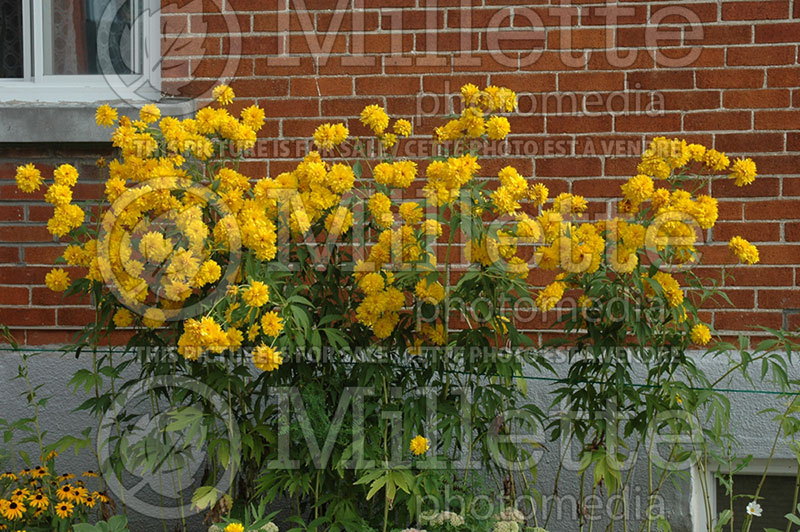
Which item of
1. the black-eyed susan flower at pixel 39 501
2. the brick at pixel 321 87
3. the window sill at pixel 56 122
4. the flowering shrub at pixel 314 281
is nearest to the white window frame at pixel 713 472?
the flowering shrub at pixel 314 281

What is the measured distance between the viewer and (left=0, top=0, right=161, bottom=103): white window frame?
396cm

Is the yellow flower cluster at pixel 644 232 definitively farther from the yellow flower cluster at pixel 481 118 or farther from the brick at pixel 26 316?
the brick at pixel 26 316

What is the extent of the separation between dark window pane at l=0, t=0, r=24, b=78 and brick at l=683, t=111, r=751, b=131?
310 cm

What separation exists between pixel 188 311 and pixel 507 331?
1081 millimetres

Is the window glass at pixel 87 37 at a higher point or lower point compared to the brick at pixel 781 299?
higher

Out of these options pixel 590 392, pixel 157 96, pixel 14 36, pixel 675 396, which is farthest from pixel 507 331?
pixel 14 36

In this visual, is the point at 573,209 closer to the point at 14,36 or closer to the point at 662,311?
the point at 662,311

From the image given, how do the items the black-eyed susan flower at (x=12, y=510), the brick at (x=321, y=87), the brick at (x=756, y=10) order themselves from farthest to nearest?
the brick at (x=321, y=87) < the brick at (x=756, y=10) < the black-eyed susan flower at (x=12, y=510)

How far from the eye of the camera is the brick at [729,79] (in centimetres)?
363

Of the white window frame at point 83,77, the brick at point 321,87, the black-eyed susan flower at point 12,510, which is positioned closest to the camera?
the black-eyed susan flower at point 12,510

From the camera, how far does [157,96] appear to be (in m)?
3.96

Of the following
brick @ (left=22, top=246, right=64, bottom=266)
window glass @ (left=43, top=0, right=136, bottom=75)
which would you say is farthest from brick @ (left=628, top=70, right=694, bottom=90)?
brick @ (left=22, top=246, right=64, bottom=266)

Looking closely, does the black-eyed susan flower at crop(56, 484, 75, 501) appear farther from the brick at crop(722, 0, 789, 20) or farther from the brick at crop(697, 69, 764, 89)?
the brick at crop(722, 0, 789, 20)

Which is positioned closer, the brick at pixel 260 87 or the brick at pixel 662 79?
the brick at pixel 662 79
